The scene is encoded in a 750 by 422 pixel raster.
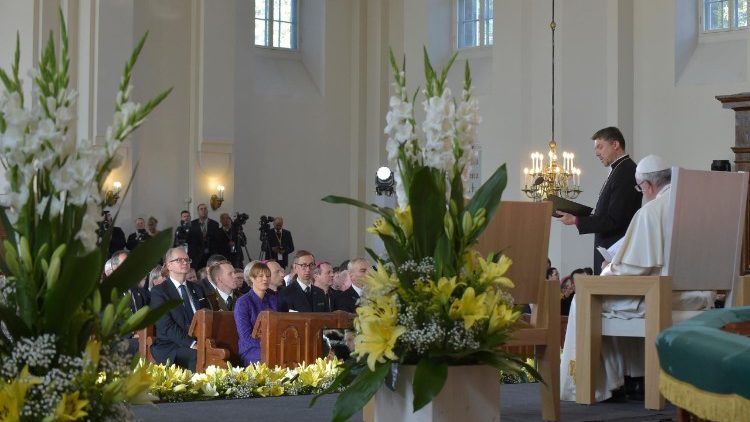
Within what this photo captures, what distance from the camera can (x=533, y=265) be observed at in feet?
17.7

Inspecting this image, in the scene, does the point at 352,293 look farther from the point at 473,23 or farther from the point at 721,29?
the point at 473,23

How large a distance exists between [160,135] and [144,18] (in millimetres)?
1898

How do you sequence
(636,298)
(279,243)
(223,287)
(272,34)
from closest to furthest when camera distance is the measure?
(636,298) → (223,287) → (279,243) → (272,34)

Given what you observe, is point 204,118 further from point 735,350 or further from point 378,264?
point 735,350

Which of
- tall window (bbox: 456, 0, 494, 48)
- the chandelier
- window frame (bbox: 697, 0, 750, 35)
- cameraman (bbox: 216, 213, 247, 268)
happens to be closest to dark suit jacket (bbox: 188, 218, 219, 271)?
cameraman (bbox: 216, 213, 247, 268)

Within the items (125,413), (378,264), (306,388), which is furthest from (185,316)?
(125,413)

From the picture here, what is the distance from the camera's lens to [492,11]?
20.7 metres

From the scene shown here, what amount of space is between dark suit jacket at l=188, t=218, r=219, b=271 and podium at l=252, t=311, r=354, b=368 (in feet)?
35.0

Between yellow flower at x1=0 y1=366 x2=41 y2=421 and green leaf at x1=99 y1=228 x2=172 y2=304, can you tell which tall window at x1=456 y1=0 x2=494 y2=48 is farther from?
yellow flower at x1=0 y1=366 x2=41 y2=421

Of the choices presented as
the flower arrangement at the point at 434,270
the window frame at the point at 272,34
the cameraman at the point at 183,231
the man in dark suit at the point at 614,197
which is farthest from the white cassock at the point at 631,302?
the window frame at the point at 272,34

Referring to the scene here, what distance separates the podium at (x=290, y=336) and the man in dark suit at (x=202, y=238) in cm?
1067

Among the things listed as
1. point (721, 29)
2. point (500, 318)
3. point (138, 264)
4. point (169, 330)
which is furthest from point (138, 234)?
point (138, 264)

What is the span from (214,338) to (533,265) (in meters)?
3.85

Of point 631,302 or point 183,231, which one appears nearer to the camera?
point 631,302
